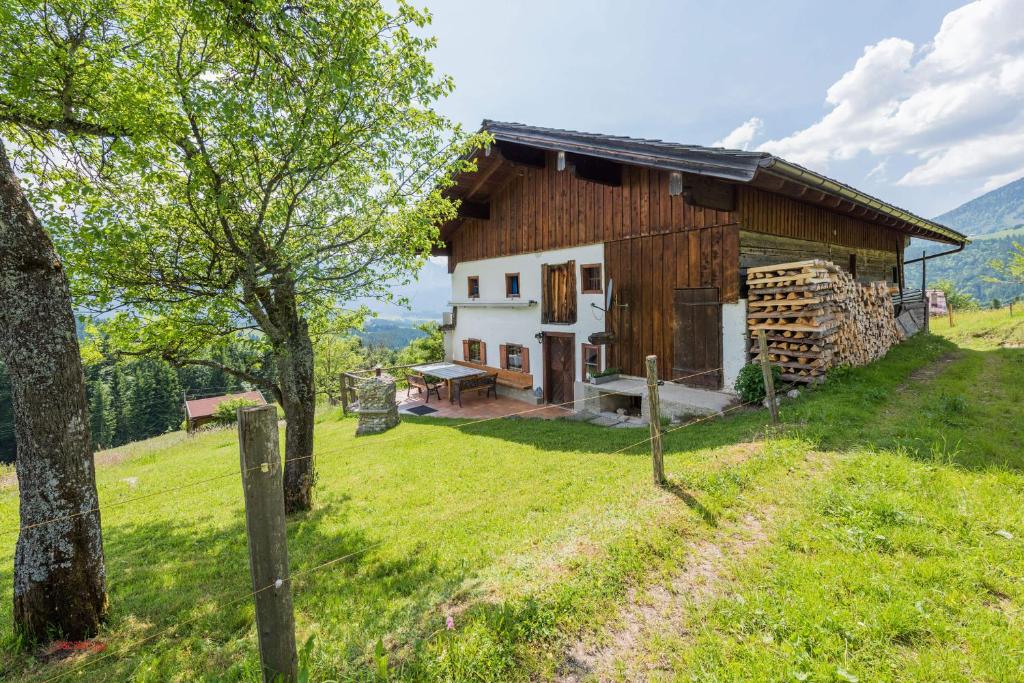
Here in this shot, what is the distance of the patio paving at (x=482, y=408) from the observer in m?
13.1

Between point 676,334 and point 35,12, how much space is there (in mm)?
10977

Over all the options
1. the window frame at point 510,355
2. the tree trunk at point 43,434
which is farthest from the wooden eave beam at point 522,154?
the tree trunk at point 43,434

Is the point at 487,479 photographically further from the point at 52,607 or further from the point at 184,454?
the point at 184,454

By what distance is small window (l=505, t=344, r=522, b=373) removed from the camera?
15391mm

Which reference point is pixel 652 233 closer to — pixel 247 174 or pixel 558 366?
pixel 558 366

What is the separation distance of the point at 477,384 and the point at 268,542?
13.7 metres

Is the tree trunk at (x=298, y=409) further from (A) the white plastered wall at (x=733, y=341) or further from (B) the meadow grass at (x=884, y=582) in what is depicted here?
(A) the white plastered wall at (x=733, y=341)

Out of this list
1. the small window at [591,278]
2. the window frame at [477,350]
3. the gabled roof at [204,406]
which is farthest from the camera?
the gabled roof at [204,406]

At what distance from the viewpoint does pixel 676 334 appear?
33.9 feet

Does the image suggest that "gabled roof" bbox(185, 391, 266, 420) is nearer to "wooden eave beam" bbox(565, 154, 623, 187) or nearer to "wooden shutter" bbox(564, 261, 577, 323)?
"wooden shutter" bbox(564, 261, 577, 323)

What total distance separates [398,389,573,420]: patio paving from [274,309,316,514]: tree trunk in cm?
655

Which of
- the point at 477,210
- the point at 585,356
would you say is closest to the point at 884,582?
the point at 585,356

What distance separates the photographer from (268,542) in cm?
227

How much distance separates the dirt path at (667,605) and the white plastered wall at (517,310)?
866cm
